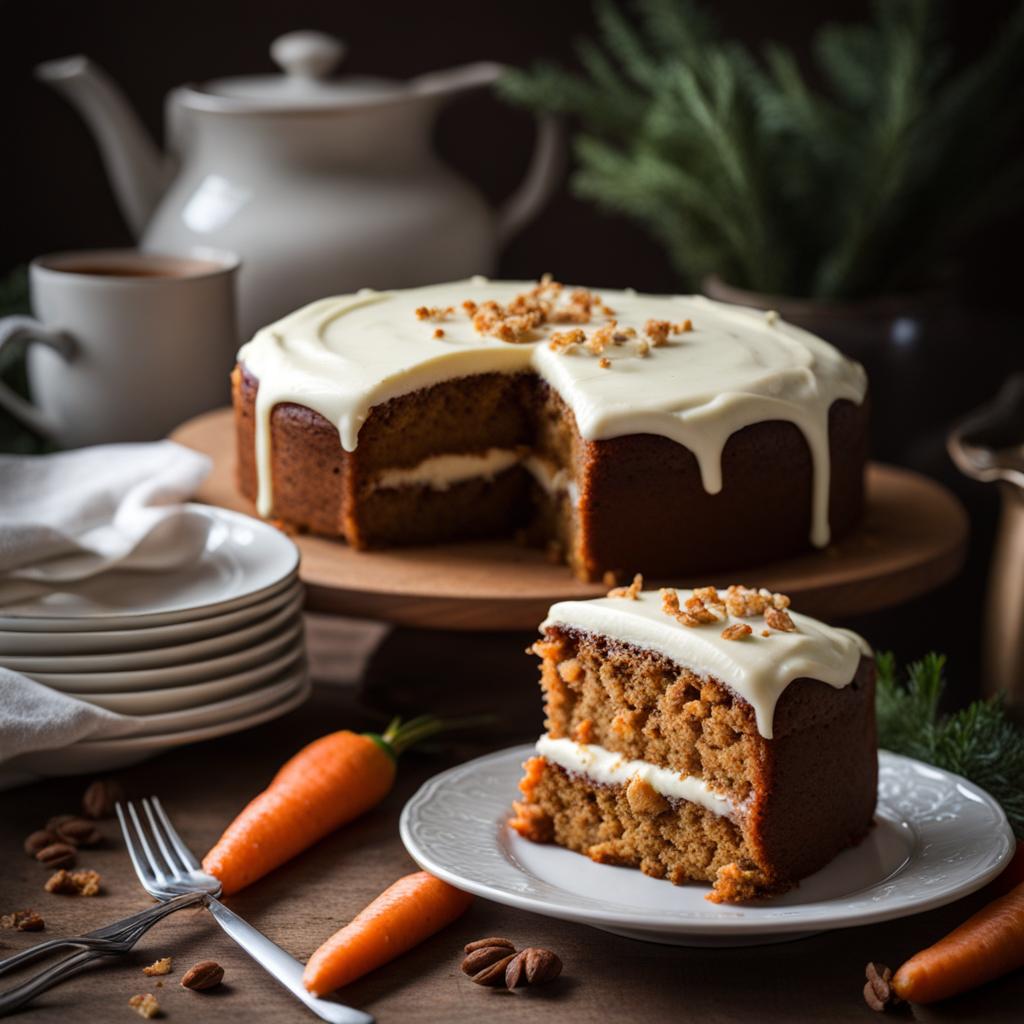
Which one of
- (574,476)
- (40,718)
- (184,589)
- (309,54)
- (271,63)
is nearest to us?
(40,718)

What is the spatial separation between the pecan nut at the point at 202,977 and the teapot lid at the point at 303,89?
2398mm

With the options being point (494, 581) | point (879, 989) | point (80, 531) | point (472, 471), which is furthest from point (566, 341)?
point (879, 989)

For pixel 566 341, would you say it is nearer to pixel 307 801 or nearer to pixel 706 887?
pixel 307 801

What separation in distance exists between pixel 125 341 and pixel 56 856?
1.61 meters

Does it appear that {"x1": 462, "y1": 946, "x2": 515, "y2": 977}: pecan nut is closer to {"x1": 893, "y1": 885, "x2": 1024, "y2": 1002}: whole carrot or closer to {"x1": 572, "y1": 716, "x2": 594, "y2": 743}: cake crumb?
{"x1": 572, "y1": 716, "x2": 594, "y2": 743}: cake crumb

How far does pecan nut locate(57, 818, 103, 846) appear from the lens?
2.44m

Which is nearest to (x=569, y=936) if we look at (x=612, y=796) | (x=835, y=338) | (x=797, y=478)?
(x=612, y=796)

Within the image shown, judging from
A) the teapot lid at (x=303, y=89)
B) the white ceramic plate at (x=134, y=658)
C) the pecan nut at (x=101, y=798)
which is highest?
the teapot lid at (x=303, y=89)

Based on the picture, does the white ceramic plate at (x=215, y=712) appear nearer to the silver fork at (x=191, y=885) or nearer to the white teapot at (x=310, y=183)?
the silver fork at (x=191, y=885)

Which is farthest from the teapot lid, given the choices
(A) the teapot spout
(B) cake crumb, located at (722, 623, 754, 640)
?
(B) cake crumb, located at (722, 623, 754, 640)

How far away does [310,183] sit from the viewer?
13.0 feet

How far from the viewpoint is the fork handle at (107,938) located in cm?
205

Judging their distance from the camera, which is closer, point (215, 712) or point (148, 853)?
point (148, 853)

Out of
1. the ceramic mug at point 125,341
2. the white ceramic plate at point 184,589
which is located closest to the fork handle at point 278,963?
the white ceramic plate at point 184,589
